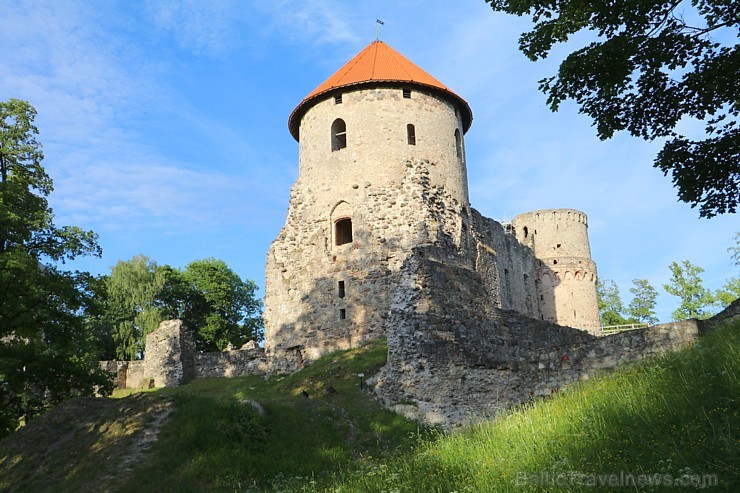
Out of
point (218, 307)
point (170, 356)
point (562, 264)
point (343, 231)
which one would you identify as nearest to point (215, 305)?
point (218, 307)

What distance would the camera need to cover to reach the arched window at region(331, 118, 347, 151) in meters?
27.3

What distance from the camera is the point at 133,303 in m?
42.8

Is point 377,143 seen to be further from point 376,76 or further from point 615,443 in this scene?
point 615,443

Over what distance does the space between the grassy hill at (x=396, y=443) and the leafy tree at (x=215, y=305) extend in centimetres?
2770

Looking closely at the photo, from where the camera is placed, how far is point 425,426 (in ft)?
50.7

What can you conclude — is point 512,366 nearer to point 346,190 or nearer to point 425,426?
point 425,426

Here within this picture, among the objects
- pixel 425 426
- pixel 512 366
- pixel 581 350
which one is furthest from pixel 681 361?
pixel 425 426

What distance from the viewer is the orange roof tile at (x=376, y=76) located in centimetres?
2728

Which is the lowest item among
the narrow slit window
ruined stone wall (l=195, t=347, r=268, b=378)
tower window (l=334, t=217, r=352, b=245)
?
ruined stone wall (l=195, t=347, r=268, b=378)

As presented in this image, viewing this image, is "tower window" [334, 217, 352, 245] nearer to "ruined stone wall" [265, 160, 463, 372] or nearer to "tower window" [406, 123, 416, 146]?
"ruined stone wall" [265, 160, 463, 372]

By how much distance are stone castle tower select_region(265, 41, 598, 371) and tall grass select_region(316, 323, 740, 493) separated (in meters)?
14.1

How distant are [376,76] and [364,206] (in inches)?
225

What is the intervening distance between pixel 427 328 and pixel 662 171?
21.0ft

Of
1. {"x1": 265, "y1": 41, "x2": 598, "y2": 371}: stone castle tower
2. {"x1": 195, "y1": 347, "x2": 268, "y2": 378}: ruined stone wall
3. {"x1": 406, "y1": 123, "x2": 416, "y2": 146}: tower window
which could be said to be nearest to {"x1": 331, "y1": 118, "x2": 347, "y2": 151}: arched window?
{"x1": 265, "y1": 41, "x2": 598, "y2": 371}: stone castle tower
